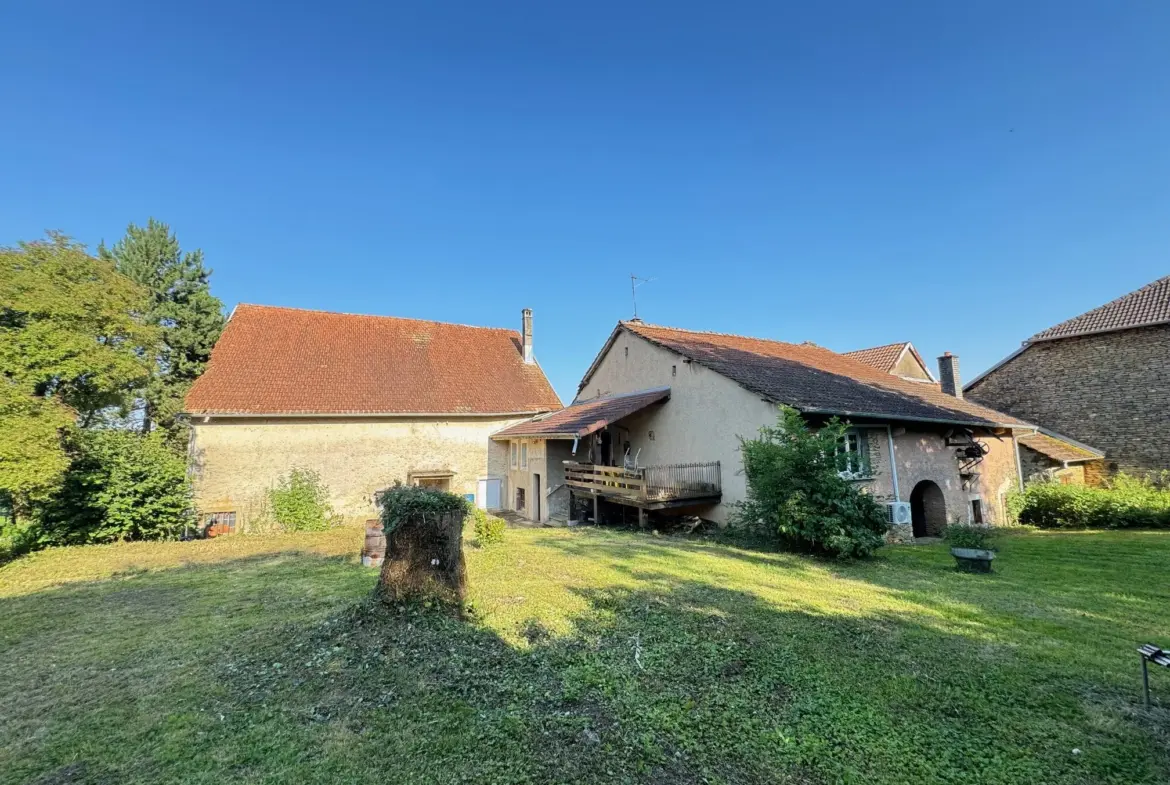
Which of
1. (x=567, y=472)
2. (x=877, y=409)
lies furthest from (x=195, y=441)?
(x=877, y=409)

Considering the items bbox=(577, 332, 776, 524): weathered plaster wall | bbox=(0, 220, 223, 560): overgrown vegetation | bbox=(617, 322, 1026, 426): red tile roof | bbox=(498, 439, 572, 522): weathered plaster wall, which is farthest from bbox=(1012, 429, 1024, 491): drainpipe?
bbox=(0, 220, 223, 560): overgrown vegetation

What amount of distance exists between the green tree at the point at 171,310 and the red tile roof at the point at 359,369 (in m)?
6.17

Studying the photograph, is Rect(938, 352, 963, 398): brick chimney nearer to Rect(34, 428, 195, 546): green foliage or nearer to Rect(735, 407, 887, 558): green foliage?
Rect(735, 407, 887, 558): green foliage

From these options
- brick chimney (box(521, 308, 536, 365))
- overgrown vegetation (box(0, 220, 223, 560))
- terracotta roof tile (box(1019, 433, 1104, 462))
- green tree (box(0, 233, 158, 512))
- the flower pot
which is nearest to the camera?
the flower pot

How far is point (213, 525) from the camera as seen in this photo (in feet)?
52.9

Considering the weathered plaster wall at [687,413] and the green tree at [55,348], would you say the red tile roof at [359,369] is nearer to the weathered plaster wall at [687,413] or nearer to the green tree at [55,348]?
the green tree at [55,348]

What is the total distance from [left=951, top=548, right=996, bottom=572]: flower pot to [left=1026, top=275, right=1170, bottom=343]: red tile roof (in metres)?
17.2

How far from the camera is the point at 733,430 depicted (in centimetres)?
1323

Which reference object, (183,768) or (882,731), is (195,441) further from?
(882,731)

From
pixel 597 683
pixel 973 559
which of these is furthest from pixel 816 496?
pixel 597 683

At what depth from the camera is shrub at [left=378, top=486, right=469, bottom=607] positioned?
583cm

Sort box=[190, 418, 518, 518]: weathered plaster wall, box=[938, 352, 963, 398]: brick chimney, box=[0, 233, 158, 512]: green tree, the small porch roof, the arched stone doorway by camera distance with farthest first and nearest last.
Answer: box=[938, 352, 963, 398]: brick chimney
box=[190, 418, 518, 518]: weathered plaster wall
the small porch roof
the arched stone doorway
box=[0, 233, 158, 512]: green tree

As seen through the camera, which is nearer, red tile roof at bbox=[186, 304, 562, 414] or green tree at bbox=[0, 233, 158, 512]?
green tree at bbox=[0, 233, 158, 512]

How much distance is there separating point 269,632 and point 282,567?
15.9ft
